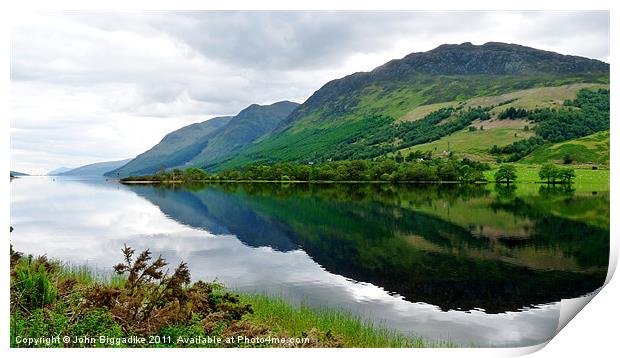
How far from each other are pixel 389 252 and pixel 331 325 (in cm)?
1119

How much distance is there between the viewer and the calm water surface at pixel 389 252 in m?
11.4

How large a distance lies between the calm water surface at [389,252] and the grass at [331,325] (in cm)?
98

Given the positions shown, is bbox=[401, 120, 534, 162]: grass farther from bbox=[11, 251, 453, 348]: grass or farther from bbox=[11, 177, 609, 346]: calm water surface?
bbox=[11, 251, 453, 348]: grass

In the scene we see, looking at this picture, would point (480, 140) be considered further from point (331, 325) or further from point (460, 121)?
point (331, 325)

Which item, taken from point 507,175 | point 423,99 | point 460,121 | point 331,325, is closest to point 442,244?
point 331,325

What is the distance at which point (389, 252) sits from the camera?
1958 cm

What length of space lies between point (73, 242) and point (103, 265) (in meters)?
4.57

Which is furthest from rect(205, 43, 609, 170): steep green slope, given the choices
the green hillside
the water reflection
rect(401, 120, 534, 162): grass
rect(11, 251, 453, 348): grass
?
rect(11, 251, 453, 348): grass

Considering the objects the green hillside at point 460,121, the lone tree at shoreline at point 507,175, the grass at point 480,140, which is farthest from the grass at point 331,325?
the grass at point 480,140

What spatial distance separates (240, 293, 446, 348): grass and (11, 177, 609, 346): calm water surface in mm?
978

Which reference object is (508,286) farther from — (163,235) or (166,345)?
(163,235)

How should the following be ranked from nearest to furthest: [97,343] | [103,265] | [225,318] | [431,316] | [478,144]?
[97,343] → [225,318] → [431,316] → [103,265] → [478,144]

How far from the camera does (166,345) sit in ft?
21.1

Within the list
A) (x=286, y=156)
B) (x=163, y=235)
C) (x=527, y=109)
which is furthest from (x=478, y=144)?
(x=163, y=235)
